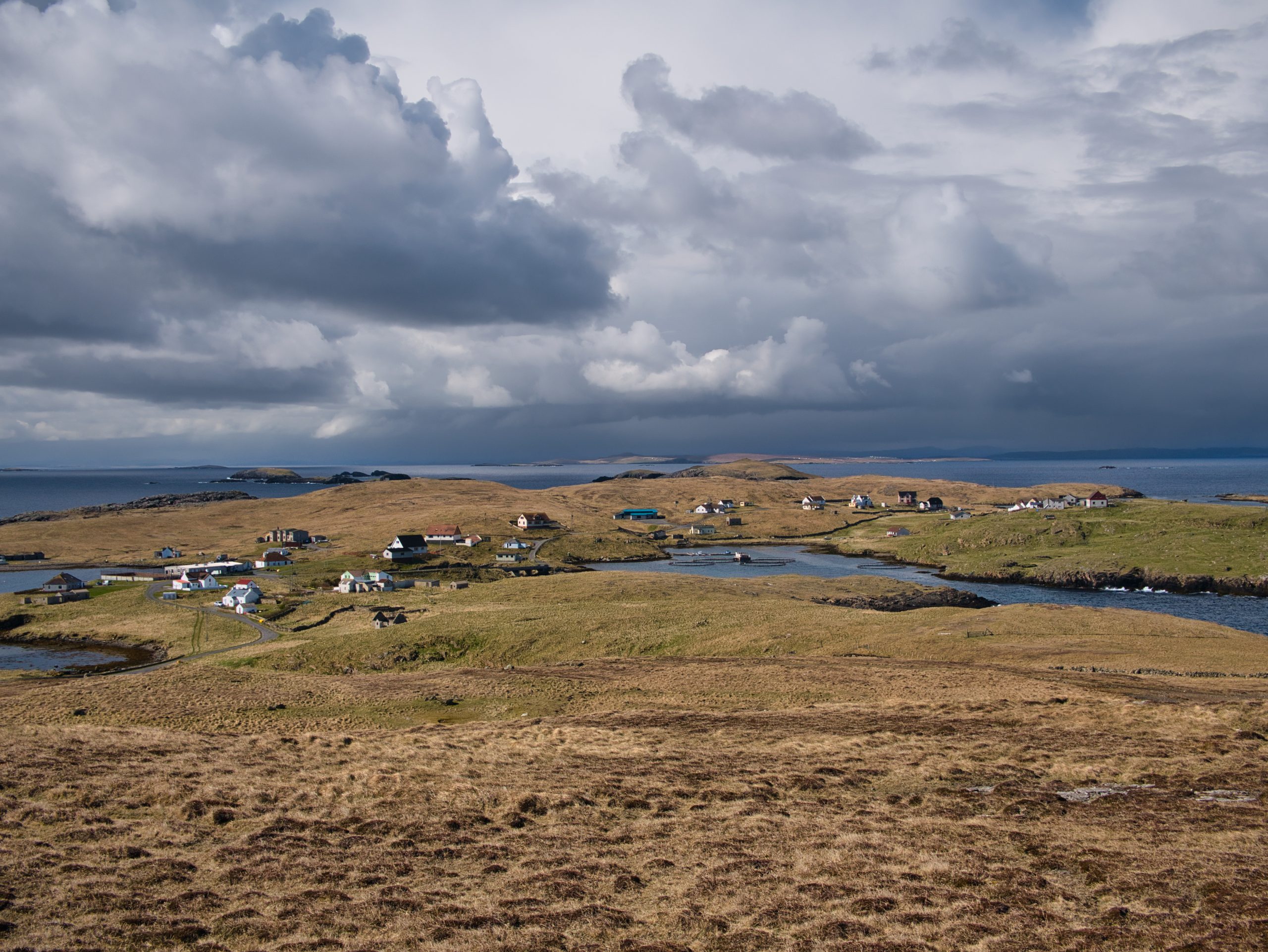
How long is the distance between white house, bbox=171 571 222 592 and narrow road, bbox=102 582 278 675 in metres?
2.22

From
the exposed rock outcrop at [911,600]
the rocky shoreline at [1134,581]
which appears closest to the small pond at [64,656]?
the exposed rock outcrop at [911,600]

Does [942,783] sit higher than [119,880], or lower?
lower

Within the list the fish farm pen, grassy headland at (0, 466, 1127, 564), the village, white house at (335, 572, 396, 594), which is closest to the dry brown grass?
the village

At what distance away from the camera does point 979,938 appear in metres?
13.8

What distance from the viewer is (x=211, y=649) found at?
204 ft

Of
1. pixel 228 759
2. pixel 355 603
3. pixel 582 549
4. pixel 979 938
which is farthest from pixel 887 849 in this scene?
pixel 582 549

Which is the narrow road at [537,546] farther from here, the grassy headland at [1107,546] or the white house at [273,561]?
the grassy headland at [1107,546]

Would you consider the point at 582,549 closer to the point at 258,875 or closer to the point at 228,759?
the point at 228,759

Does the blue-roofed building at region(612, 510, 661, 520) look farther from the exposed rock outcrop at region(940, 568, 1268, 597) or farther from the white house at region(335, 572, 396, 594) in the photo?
the white house at region(335, 572, 396, 594)

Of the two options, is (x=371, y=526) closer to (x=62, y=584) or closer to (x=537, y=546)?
(x=537, y=546)

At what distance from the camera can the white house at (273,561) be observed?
112 metres

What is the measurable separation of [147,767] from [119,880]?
9435 millimetres

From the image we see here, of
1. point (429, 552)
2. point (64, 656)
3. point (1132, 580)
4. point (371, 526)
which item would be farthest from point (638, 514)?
point (64, 656)

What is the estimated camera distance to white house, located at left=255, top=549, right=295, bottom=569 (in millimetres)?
112125
